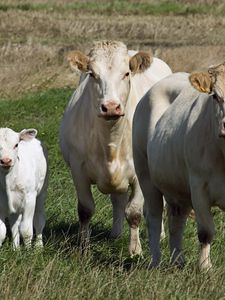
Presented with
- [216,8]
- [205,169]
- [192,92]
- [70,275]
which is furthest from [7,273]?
[216,8]

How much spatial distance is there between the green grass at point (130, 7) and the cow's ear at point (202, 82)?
4246 cm

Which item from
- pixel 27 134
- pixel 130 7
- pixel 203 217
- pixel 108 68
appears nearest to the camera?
pixel 203 217

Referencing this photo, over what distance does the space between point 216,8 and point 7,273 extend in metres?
45.4

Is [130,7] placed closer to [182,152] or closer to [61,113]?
[61,113]

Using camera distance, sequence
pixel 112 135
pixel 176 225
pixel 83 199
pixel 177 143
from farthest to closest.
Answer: pixel 83 199
pixel 112 135
pixel 176 225
pixel 177 143

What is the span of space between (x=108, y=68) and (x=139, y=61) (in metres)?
0.58

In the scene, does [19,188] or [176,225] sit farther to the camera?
[19,188]

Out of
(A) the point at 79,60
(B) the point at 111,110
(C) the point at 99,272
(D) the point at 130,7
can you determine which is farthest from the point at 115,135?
(D) the point at 130,7

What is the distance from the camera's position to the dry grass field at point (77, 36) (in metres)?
26.2

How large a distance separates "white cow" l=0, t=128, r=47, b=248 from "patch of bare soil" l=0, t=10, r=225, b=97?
43.1ft

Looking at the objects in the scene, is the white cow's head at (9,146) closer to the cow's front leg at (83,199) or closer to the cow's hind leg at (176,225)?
the cow's front leg at (83,199)

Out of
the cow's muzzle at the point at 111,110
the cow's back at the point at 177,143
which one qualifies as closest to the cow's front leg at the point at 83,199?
the cow's muzzle at the point at 111,110

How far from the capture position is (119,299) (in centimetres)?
735

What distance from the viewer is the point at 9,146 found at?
1102 centimetres
